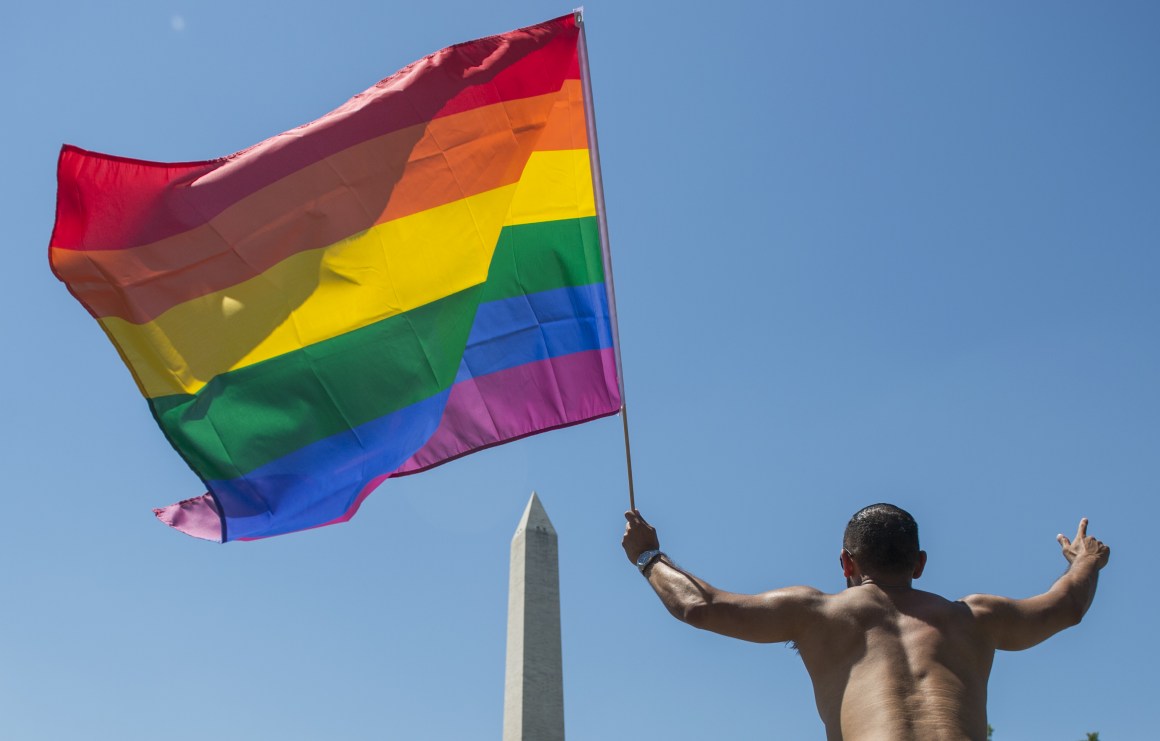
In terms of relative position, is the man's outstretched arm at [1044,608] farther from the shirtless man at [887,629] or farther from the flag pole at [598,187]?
the flag pole at [598,187]

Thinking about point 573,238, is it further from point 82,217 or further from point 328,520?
point 82,217

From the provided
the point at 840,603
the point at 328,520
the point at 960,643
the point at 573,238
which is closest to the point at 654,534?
the point at 840,603

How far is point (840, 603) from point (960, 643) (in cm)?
34

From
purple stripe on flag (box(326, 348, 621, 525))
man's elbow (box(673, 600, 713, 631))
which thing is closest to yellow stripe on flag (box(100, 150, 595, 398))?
purple stripe on flag (box(326, 348, 621, 525))

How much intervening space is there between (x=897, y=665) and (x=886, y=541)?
422 millimetres

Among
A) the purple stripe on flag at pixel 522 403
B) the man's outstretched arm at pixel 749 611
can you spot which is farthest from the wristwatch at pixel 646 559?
the purple stripe on flag at pixel 522 403

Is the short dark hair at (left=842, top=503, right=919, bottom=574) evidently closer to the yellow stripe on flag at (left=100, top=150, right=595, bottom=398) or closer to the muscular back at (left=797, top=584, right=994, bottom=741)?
the muscular back at (left=797, top=584, right=994, bottom=741)

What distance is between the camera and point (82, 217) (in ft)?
21.0

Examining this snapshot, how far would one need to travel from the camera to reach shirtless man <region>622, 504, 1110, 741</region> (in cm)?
327

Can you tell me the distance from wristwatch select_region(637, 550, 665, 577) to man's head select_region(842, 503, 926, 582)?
0.68 metres

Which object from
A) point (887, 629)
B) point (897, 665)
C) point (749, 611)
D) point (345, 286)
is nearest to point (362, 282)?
point (345, 286)

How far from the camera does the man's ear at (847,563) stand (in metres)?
3.76

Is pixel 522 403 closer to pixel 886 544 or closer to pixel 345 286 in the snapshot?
pixel 345 286

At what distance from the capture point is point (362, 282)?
6902mm
